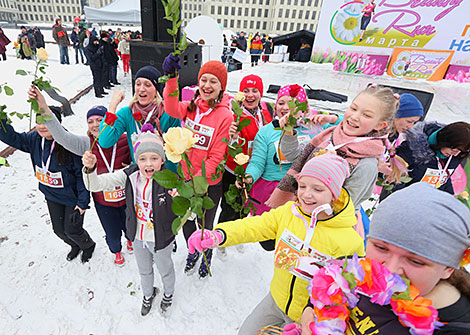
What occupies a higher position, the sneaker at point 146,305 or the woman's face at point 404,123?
the woman's face at point 404,123

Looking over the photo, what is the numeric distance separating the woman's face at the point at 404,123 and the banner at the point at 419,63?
13.1 m

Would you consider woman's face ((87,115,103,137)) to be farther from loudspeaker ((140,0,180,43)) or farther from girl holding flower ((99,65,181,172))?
loudspeaker ((140,0,180,43))

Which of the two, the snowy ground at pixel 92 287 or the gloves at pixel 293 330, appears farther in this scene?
the snowy ground at pixel 92 287

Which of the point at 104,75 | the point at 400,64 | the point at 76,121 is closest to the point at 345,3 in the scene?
the point at 400,64

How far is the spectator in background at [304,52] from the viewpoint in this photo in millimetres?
17484

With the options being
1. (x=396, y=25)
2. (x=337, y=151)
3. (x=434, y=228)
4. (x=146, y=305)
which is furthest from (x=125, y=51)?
(x=396, y=25)

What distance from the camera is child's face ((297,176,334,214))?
1331 millimetres

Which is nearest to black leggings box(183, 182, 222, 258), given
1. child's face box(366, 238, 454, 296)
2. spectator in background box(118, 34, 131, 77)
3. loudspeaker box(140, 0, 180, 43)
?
child's face box(366, 238, 454, 296)

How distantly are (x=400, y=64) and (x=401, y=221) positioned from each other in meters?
15.6

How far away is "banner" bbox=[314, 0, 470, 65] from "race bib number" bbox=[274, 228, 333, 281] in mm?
14941

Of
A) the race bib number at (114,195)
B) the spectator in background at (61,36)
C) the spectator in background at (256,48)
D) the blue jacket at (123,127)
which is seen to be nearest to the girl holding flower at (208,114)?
the blue jacket at (123,127)

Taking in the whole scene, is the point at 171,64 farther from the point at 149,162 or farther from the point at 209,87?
the point at 149,162

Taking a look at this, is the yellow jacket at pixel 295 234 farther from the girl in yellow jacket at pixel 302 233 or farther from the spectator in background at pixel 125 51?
the spectator in background at pixel 125 51

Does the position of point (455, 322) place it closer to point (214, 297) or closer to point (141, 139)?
point (141, 139)
